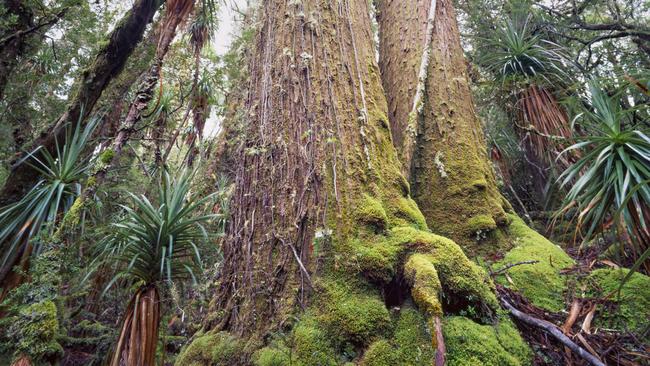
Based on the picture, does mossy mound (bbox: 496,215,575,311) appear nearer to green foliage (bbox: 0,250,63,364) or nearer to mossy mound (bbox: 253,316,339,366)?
mossy mound (bbox: 253,316,339,366)

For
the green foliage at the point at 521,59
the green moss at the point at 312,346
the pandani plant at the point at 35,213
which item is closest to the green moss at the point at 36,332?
the pandani plant at the point at 35,213

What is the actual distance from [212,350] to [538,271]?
2.30m

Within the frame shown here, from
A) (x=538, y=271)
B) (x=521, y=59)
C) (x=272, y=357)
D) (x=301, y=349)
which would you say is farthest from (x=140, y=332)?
(x=521, y=59)

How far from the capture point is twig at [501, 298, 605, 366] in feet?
5.73

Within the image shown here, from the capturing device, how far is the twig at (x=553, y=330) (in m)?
1.75

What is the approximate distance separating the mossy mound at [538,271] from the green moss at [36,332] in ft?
9.27

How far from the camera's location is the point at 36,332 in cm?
194

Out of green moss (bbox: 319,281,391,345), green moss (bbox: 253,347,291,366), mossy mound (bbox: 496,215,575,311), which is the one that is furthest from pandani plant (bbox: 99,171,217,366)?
mossy mound (bbox: 496,215,575,311)

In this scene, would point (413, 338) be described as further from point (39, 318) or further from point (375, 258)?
point (39, 318)

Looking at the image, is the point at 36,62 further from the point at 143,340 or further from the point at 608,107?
the point at 608,107

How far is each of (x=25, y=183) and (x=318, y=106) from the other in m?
2.77

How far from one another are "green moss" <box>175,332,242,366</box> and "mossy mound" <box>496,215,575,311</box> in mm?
1894

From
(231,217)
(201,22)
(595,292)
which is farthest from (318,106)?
(201,22)

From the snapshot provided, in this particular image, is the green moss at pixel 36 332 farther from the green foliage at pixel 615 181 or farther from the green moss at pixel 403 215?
the green foliage at pixel 615 181
